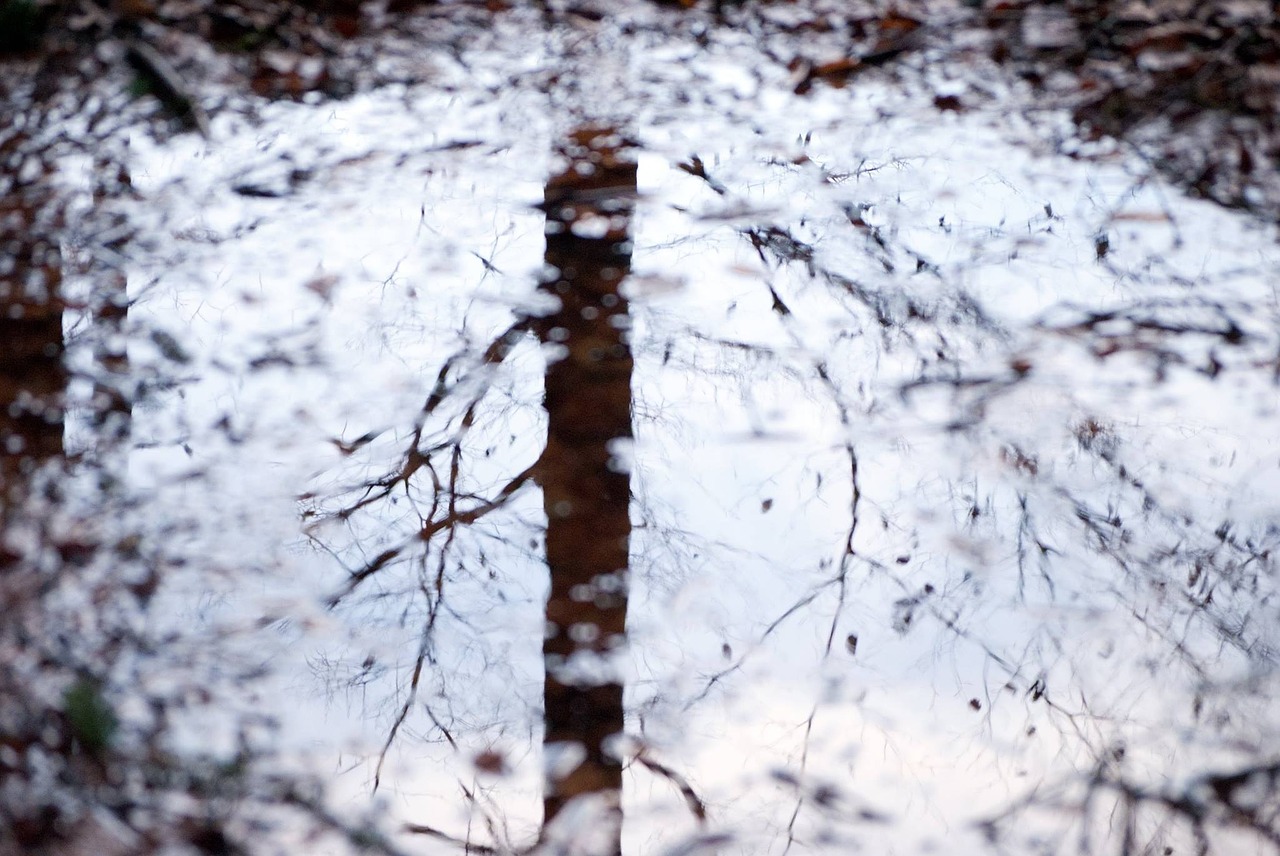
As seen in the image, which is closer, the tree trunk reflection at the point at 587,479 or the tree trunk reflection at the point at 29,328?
the tree trunk reflection at the point at 587,479

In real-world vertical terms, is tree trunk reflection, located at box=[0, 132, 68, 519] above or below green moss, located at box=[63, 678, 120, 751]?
above

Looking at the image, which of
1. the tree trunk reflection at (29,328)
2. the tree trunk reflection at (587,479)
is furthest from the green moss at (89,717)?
the tree trunk reflection at (587,479)

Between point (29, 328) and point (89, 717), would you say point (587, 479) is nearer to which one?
point (89, 717)

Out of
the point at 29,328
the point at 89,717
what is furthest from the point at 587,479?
the point at 29,328

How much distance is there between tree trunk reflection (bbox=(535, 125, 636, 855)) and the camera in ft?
6.93

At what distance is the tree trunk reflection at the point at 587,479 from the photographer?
2.11 metres

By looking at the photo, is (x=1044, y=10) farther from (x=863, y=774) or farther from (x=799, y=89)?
A: (x=863, y=774)

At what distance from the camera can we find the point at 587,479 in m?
2.75

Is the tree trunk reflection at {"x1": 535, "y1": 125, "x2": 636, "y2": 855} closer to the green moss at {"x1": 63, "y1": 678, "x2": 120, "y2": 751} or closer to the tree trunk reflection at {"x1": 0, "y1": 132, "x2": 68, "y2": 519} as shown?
the green moss at {"x1": 63, "y1": 678, "x2": 120, "y2": 751}

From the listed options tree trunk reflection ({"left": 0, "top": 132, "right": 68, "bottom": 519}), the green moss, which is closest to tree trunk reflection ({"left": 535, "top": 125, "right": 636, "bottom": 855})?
the green moss

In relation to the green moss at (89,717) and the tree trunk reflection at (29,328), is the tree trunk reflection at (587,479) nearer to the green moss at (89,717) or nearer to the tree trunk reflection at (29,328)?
the green moss at (89,717)

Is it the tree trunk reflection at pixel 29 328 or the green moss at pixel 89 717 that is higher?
the tree trunk reflection at pixel 29 328

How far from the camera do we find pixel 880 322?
131 inches

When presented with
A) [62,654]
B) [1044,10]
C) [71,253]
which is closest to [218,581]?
[62,654]
